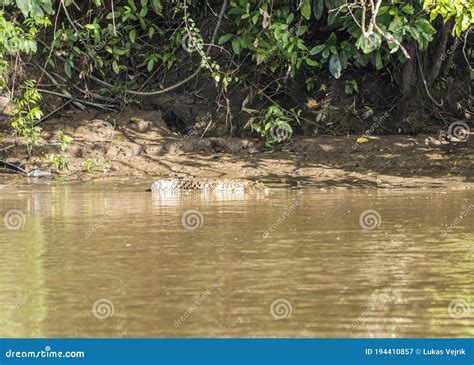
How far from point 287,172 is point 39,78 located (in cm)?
454

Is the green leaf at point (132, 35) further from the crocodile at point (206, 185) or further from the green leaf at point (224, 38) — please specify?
the crocodile at point (206, 185)

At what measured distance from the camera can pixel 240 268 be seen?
6.12 meters

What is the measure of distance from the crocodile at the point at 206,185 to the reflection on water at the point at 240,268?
1.07 metres

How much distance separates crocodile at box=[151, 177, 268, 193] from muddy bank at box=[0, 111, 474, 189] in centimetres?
67

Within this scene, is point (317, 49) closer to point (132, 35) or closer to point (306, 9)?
point (306, 9)

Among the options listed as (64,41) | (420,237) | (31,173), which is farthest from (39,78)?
(420,237)

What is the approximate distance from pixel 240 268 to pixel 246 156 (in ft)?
23.2

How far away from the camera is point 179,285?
5625 millimetres

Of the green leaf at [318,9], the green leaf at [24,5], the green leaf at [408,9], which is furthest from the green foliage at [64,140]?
the green leaf at [408,9]

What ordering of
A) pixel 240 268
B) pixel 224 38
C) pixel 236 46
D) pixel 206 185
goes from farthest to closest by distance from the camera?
pixel 224 38 < pixel 236 46 < pixel 206 185 < pixel 240 268

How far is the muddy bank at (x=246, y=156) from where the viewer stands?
11844 mm

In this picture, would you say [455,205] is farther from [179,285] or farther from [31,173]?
[31,173]

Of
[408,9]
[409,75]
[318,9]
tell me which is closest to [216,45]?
[318,9]

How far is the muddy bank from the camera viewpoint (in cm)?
1184
